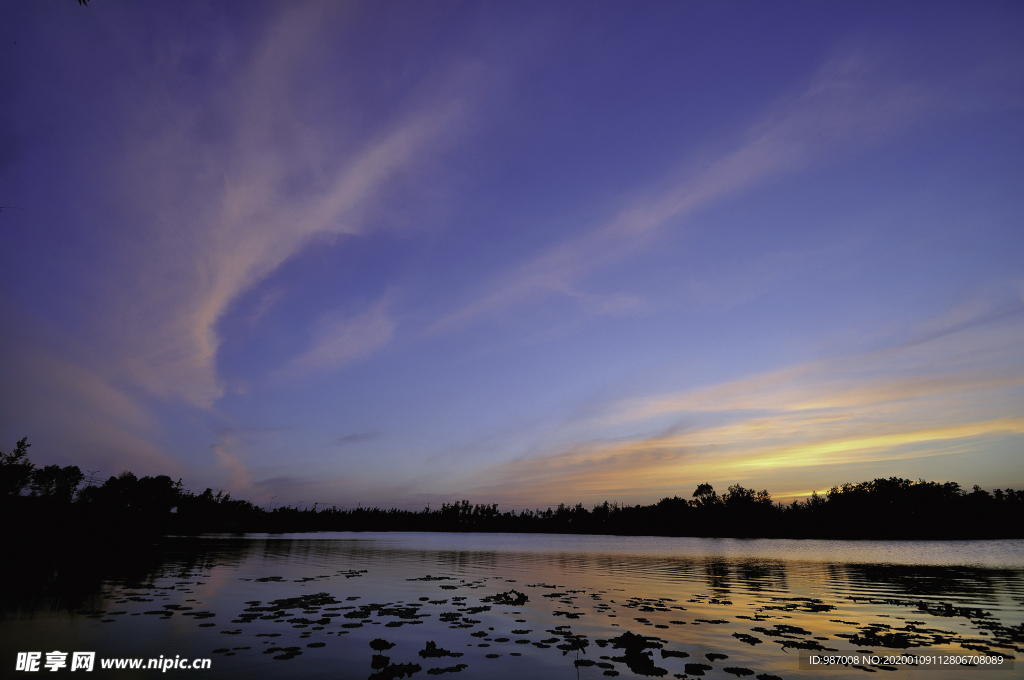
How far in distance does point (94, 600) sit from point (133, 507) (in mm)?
96630

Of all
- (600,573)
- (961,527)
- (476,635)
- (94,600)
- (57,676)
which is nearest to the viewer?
(57,676)

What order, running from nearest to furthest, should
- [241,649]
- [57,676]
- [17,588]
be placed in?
[57,676]
[241,649]
[17,588]

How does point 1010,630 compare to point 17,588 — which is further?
point 17,588

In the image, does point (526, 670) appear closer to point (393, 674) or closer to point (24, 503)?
point (393, 674)

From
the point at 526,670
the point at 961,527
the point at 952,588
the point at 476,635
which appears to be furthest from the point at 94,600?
the point at 961,527

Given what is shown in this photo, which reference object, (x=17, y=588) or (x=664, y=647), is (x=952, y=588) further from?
(x=17, y=588)

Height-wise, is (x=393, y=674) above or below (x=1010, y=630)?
above

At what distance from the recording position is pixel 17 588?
2608 cm

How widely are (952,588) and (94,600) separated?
6073 centimetres

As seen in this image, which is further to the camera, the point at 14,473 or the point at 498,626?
the point at 14,473

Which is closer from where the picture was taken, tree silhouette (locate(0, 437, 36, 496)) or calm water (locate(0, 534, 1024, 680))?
calm water (locate(0, 534, 1024, 680))

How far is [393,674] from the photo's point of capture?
45.0 ft

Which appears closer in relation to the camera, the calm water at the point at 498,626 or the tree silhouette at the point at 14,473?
the calm water at the point at 498,626

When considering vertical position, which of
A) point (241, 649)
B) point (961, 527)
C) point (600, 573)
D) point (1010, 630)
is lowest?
point (961, 527)
